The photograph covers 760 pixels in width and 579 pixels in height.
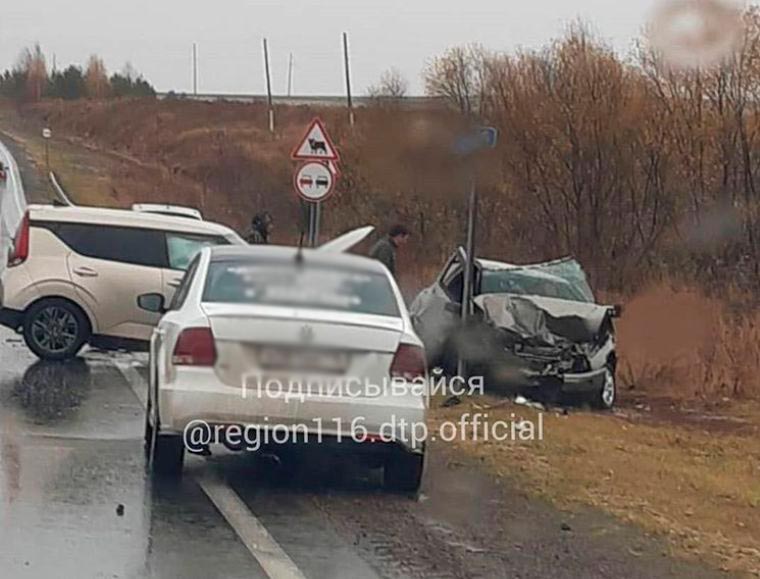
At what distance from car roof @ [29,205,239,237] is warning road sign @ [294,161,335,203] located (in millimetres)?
1631

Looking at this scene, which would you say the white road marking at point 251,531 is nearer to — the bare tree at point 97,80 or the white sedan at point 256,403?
the white sedan at point 256,403

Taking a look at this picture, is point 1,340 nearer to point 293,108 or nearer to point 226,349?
point 226,349

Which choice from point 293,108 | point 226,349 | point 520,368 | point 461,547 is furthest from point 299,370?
point 293,108

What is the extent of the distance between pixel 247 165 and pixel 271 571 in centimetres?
2716

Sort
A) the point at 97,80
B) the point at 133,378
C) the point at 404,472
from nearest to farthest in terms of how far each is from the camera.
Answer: the point at 404,472 < the point at 133,378 < the point at 97,80

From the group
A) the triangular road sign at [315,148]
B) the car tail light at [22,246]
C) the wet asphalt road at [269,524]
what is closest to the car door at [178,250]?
the car tail light at [22,246]

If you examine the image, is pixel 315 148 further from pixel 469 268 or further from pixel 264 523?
pixel 264 523

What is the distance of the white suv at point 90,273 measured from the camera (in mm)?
16094

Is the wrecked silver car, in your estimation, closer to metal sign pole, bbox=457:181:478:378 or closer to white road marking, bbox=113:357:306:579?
metal sign pole, bbox=457:181:478:378

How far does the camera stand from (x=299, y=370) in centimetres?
225

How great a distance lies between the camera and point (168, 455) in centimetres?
952

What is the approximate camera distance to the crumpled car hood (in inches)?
607

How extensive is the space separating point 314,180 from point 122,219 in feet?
8.49

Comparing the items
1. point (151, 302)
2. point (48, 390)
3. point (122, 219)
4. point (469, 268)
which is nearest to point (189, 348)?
point (151, 302)
